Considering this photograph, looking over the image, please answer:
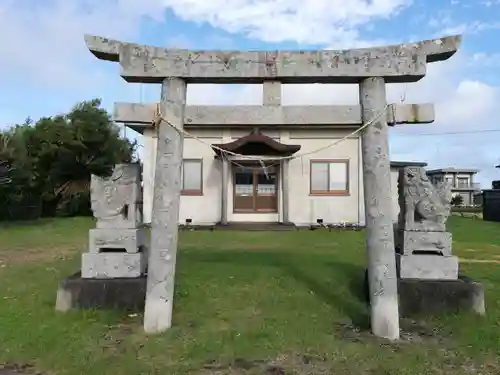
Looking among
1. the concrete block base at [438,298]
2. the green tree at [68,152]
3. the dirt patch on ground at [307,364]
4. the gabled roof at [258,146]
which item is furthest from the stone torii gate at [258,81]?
the green tree at [68,152]

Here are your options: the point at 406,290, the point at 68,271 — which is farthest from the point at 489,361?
the point at 68,271

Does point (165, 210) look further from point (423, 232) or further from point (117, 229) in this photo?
point (423, 232)

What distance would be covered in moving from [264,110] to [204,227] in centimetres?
1377

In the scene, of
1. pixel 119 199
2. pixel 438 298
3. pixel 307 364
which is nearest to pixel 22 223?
pixel 119 199

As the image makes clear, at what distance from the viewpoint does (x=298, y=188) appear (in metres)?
20.2

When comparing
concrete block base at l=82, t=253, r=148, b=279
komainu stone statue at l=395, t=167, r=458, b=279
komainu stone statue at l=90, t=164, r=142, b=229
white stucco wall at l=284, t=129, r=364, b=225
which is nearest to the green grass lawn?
concrete block base at l=82, t=253, r=148, b=279

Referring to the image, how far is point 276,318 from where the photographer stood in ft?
19.9

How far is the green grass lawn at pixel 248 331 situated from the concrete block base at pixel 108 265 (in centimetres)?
55

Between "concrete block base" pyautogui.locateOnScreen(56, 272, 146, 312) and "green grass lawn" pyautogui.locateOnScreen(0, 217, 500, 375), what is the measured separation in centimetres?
19

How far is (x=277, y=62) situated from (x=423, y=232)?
2958 millimetres

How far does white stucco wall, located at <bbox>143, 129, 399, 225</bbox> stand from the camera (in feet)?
64.8

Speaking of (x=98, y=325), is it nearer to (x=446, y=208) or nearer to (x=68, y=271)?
(x=68, y=271)

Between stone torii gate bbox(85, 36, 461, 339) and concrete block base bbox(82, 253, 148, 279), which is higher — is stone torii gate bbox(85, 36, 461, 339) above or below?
above

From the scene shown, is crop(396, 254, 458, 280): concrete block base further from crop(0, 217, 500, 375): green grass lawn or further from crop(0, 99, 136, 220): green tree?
crop(0, 99, 136, 220): green tree
